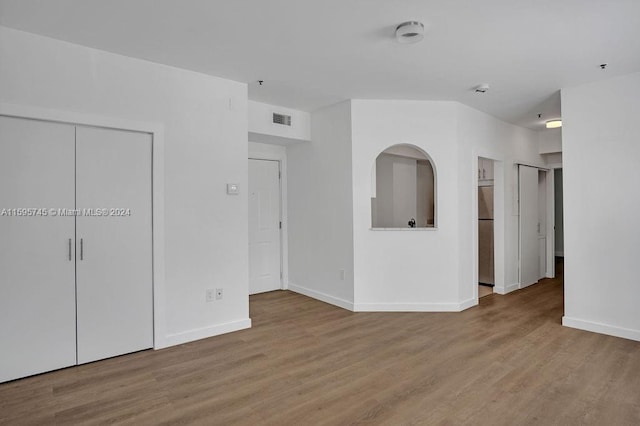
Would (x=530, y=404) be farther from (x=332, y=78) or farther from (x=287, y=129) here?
(x=287, y=129)

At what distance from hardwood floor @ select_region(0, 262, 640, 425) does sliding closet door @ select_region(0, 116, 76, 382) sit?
225 millimetres

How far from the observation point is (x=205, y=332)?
3.68 m

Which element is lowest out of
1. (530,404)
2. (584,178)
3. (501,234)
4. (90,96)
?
(530,404)

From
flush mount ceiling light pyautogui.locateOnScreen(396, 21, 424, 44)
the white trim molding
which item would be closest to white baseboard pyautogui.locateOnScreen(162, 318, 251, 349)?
the white trim molding

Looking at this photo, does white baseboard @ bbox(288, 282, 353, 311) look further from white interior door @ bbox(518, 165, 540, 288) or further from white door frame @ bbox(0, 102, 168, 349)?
white interior door @ bbox(518, 165, 540, 288)

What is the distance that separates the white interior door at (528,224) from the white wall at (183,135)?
14.5 ft

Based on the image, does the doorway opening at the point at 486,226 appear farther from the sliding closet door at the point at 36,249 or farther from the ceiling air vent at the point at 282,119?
the sliding closet door at the point at 36,249

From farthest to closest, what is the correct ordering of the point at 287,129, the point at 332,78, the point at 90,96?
the point at 287,129
the point at 332,78
the point at 90,96

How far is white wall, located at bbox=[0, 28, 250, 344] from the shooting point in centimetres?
288

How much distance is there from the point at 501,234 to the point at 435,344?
2.77 m

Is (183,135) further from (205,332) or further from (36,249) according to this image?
(205,332)

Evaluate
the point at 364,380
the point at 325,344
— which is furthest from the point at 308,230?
the point at 364,380

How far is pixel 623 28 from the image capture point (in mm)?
2723

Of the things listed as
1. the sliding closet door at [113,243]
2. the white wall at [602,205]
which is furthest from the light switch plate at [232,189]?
the white wall at [602,205]
